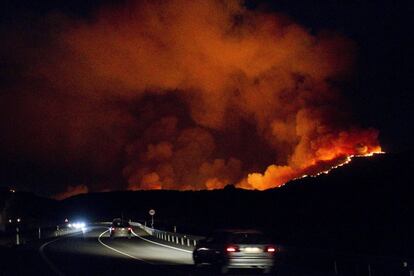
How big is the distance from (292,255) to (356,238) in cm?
2876

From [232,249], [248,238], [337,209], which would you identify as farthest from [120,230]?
[337,209]

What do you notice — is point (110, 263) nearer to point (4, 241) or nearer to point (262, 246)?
point (262, 246)

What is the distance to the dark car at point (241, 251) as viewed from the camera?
21.8 metres

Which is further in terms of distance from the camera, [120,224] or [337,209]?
[337,209]

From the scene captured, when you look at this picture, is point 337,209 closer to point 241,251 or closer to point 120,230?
point 120,230

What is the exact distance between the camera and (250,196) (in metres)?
177

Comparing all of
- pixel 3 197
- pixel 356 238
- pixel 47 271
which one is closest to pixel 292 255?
pixel 47 271

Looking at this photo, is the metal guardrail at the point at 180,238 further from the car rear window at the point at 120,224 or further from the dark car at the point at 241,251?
the dark car at the point at 241,251

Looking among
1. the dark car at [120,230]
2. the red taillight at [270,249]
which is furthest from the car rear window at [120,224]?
the red taillight at [270,249]

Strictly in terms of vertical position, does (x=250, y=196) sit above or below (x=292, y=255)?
above

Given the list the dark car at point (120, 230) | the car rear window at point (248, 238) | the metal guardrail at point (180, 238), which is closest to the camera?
the car rear window at point (248, 238)

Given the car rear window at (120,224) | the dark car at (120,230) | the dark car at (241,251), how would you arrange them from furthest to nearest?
the car rear window at (120,224), the dark car at (120,230), the dark car at (241,251)

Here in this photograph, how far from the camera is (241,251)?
21.8m

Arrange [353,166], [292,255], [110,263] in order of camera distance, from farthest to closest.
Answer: [353,166] → [292,255] → [110,263]
